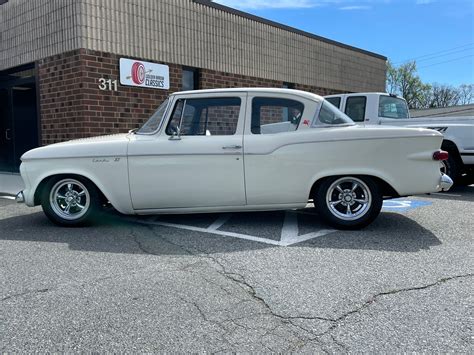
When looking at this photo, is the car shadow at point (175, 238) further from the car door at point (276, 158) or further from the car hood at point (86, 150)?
the car hood at point (86, 150)

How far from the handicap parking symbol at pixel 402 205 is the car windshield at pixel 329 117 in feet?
6.57

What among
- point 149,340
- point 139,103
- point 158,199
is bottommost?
point 149,340

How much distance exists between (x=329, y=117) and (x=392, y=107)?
4.80 meters

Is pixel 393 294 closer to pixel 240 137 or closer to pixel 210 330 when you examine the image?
pixel 210 330

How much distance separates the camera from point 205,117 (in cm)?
532

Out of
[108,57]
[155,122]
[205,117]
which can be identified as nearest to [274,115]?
[205,117]

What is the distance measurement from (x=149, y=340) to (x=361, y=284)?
1.81 meters

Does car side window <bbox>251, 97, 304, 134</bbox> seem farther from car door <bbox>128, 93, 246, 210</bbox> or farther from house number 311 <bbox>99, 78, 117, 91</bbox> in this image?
house number 311 <bbox>99, 78, 117, 91</bbox>

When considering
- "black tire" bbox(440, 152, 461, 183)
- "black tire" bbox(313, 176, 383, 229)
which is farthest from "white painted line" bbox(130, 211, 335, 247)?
"black tire" bbox(440, 152, 461, 183)

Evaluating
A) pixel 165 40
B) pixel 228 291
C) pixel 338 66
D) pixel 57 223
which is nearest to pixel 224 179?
pixel 228 291

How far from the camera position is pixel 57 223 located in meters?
5.48

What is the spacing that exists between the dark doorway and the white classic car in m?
6.94

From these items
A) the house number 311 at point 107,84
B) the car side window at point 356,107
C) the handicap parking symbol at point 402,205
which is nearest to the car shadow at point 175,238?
the handicap parking symbol at point 402,205

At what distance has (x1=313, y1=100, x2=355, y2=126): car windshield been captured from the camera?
5.20 meters
